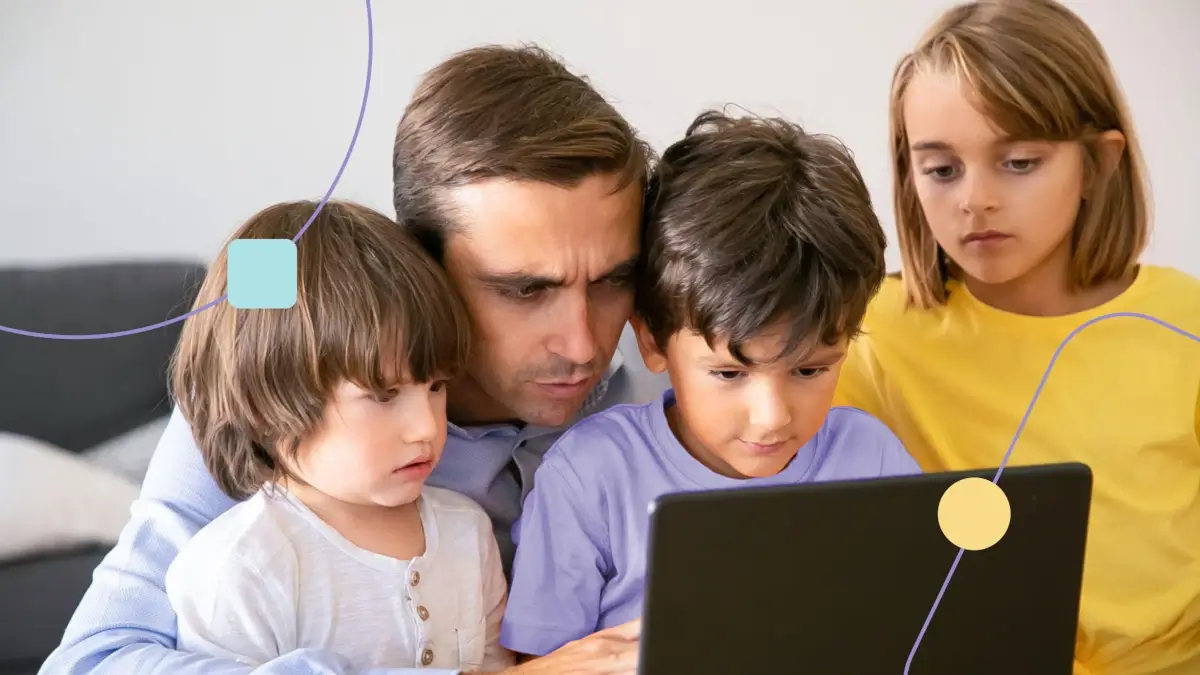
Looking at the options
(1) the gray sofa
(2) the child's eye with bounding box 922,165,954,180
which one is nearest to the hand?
(2) the child's eye with bounding box 922,165,954,180

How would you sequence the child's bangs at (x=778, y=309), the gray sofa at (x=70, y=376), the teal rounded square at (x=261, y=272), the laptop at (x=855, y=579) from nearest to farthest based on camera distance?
the laptop at (x=855, y=579), the teal rounded square at (x=261, y=272), the child's bangs at (x=778, y=309), the gray sofa at (x=70, y=376)

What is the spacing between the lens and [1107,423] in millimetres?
1312

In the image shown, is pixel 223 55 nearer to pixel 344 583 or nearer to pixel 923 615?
pixel 344 583

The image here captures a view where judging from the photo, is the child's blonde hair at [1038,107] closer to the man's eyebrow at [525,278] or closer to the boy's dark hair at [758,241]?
the boy's dark hair at [758,241]

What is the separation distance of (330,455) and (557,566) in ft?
0.77

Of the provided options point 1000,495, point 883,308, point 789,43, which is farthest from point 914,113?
point 1000,495

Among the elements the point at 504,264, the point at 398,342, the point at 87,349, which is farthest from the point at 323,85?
the point at 398,342

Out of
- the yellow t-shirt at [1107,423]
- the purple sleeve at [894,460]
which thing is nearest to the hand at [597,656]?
the purple sleeve at [894,460]

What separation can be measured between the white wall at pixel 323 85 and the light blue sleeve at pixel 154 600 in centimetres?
57

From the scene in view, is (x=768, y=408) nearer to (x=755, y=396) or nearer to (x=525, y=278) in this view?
(x=755, y=396)

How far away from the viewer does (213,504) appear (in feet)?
3.62

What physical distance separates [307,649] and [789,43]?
1131 mm

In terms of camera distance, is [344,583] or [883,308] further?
[883,308]

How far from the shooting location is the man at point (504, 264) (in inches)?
43.0
